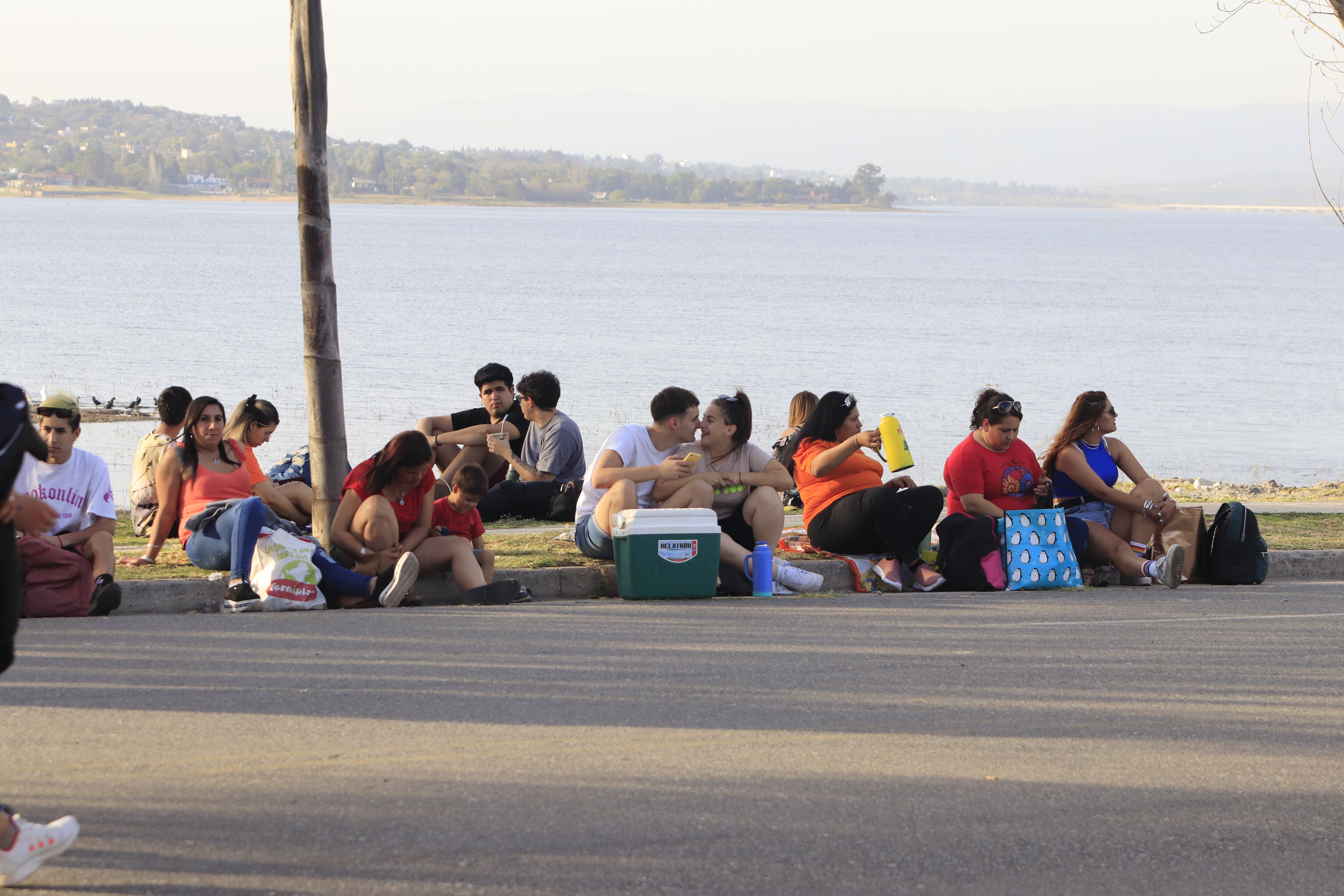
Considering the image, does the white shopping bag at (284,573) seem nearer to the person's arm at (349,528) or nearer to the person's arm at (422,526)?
the person's arm at (349,528)

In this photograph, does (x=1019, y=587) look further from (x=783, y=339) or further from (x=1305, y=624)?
(x=783, y=339)

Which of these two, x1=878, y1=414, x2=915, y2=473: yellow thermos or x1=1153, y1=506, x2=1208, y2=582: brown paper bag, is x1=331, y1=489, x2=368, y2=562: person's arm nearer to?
x1=878, y1=414, x2=915, y2=473: yellow thermos

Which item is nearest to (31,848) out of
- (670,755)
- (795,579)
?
(670,755)

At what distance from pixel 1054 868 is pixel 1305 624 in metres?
4.50

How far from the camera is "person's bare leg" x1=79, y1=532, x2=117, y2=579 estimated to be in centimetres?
720

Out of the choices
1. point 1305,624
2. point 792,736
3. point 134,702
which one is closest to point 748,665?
point 792,736

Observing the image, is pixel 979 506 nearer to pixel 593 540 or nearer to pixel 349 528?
pixel 593 540

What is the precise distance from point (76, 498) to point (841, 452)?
4782mm

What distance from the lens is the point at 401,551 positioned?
7.77 meters

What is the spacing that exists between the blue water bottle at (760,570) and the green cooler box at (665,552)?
→ 40 cm

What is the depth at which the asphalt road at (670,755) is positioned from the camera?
404cm

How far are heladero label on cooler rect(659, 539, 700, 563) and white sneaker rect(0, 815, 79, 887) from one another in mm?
4518

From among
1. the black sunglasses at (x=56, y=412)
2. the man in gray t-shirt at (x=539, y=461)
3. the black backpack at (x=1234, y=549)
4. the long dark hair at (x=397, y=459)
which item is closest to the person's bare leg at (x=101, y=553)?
the black sunglasses at (x=56, y=412)

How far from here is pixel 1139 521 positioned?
9.37 m
